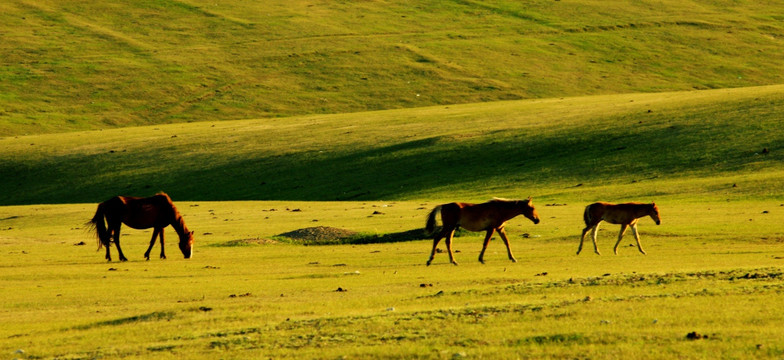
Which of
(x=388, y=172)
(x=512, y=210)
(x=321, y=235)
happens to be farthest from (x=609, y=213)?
(x=388, y=172)

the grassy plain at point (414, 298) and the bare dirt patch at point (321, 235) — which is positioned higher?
the grassy plain at point (414, 298)

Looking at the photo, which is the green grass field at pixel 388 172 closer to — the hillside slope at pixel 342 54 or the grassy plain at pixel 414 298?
the grassy plain at pixel 414 298

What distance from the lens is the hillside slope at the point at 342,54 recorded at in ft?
342

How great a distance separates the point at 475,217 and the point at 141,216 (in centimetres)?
1094

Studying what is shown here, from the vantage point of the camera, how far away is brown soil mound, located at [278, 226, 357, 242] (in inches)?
1357

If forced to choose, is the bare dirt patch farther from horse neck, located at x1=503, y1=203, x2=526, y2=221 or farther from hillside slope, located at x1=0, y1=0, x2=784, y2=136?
hillside slope, located at x1=0, y1=0, x2=784, y2=136

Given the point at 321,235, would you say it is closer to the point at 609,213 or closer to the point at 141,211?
the point at 141,211

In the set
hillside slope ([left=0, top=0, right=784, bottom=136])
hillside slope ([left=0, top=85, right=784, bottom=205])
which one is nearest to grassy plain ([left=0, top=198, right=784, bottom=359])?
hillside slope ([left=0, top=85, right=784, bottom=205])

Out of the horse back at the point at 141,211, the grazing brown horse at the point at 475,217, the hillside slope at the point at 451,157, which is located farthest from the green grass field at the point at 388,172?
the horse back at the point at 141,211

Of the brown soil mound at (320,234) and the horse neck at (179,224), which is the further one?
the brown soil mound at (320,234)

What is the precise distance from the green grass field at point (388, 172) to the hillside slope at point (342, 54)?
486mm

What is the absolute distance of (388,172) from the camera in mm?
59188

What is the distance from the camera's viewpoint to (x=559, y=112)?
74.2 m

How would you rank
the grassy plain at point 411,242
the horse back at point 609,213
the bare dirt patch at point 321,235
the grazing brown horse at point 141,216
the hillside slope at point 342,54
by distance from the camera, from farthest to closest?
the hillside slope at point 342,54 → the bare dirt patch at point 321,235 → the grazing brown horse at point 141,216 → the horse back at point 609,213 → the grassy plain at point 411,242
